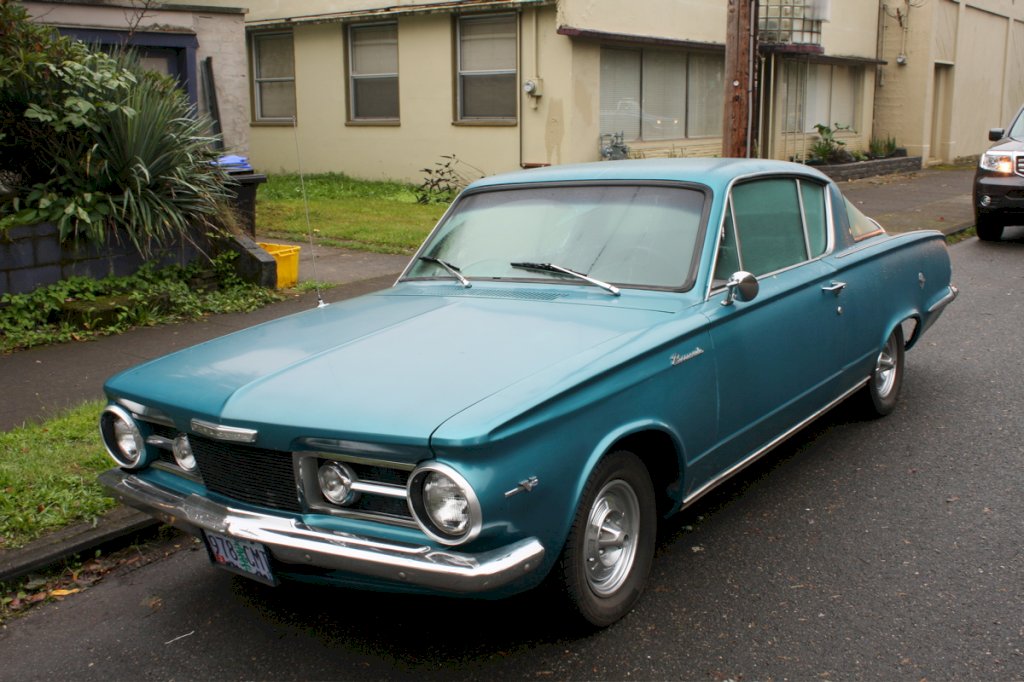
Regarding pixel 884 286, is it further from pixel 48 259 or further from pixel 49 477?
pixel 48 259

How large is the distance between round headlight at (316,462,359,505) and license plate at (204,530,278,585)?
0.28 metres

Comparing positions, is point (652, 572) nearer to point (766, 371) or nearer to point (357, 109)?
point (766, 371)

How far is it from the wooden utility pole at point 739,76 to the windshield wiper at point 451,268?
6067 millimetres

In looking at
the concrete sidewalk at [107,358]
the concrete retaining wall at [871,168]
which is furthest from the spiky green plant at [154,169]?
the concrete retaining wall at [871,168]

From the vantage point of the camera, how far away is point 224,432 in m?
3.47

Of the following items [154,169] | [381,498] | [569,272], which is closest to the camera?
[381,498]

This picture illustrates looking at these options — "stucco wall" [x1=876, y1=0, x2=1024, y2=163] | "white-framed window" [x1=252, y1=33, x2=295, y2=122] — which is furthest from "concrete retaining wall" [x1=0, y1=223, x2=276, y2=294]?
"stucco wall" [x1=876, y1=0, x2=1024, y2=163]

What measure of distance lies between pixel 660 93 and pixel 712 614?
15774 mm

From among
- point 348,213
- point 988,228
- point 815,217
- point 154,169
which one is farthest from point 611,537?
point 348,213

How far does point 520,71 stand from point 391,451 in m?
14.6

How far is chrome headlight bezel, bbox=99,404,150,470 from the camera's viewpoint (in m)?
3.90

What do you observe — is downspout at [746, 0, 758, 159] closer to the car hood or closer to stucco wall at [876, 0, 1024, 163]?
the car hood

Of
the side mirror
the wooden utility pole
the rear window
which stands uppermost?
the wooden utility pole

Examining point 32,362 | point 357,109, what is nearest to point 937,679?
point 32,362
